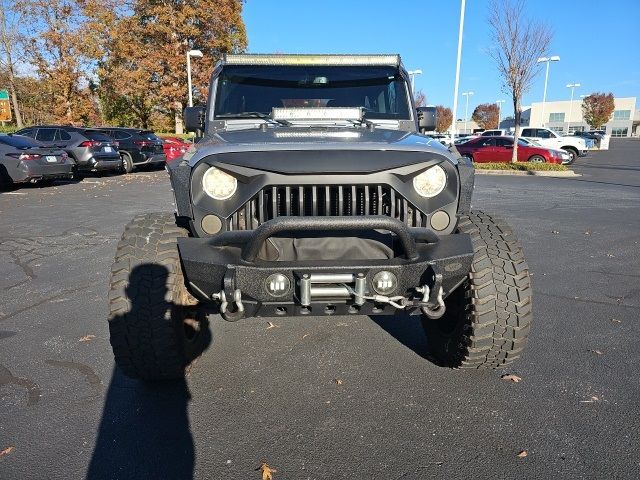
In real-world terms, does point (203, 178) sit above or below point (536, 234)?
above

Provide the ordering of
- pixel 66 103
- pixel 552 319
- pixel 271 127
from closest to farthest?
pixel 271 127
pixel 552 319
pixel 66 103

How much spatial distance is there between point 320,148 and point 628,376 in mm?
2480

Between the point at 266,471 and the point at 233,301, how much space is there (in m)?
0.81

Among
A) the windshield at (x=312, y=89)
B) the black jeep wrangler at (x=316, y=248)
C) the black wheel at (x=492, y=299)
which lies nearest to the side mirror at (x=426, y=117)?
the windshield at (x=312, y=89)

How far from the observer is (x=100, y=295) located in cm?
462

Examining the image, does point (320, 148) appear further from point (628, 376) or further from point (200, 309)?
point (628, 376)

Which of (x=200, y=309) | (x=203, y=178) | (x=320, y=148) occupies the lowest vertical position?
(x=200, y=309)

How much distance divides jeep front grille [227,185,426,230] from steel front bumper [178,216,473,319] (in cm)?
19

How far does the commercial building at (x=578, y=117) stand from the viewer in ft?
276

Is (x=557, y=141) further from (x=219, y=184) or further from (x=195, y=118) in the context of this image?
(x=219, y=184)

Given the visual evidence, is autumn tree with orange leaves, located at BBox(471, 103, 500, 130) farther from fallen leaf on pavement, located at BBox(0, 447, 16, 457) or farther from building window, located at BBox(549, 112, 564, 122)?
fallen leaf on pavement, located at BBox(0, 447, 16, 457)

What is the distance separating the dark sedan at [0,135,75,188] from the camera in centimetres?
1152

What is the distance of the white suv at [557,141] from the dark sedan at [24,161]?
2188 cm

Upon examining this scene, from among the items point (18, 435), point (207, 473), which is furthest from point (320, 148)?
point (18, 435)
